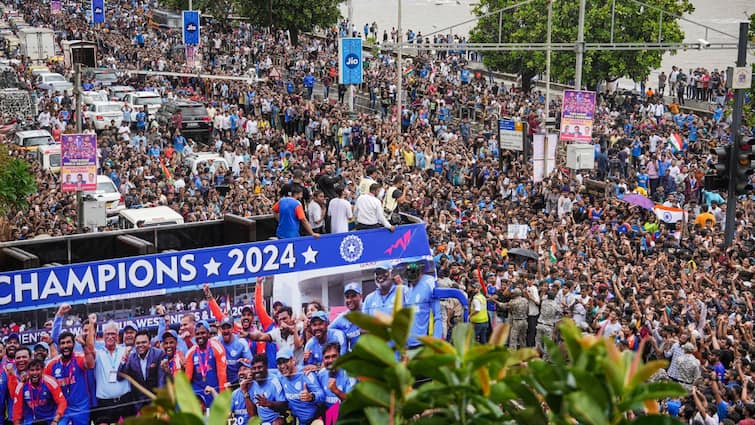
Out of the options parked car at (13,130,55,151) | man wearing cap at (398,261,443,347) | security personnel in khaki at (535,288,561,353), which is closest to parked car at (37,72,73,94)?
parked car at (13,130,55,151)

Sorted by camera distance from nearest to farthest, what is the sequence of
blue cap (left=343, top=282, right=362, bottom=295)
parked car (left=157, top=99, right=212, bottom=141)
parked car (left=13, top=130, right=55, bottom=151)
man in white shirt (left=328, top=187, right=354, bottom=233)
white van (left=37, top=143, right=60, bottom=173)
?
blue cap (left=343, top=282, right=362, bottom=295) < man in white shirt (left=328, top=187, right=354, bottom=233) < white van (left=37, top=143, right=60, bottom=173) < parked car (left=13, top=130, right=55, bottom=151) < parked car (left=157, top=99, right=212, bottom=141)

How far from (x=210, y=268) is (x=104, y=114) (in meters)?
30.8

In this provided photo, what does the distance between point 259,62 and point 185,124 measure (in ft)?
45.2

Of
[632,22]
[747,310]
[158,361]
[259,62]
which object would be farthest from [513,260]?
[259,62]

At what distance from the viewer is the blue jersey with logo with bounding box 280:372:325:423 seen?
1162cm

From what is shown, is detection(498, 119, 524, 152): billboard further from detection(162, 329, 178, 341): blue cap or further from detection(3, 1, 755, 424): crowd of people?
detection(162, 329, 178, 341): blue cap

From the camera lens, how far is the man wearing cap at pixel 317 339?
1161 cm

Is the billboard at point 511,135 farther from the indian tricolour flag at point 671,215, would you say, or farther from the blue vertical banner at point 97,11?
the blue vertical banner at point 97,11

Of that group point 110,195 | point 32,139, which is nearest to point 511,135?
point 110,195

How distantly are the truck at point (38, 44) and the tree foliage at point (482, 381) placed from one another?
186ft

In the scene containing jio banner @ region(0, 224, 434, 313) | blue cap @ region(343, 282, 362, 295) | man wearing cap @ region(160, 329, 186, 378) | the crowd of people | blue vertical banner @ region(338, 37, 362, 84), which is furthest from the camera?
blue vertical banner @ region(338, 37, 362, 84)

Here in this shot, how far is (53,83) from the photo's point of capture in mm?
48688

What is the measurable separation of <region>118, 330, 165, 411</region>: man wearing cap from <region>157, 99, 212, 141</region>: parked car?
2860 cm

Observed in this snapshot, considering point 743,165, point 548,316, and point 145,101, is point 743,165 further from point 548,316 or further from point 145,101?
point 145,101
